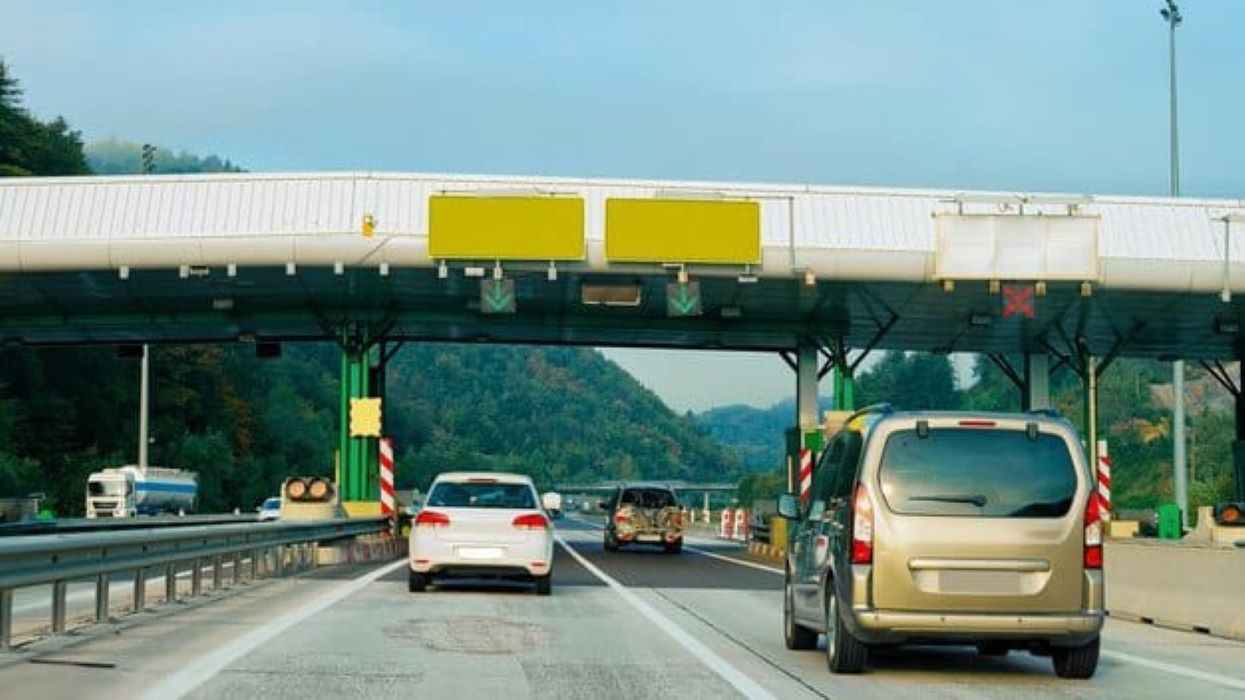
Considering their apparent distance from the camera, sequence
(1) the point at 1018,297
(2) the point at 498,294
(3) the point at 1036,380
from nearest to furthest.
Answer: (1) the point at 1018,297 → (2) the point at 498,294 → (3) the point at 1036,380

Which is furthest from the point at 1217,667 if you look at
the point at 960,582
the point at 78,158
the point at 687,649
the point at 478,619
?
the point at 78,158

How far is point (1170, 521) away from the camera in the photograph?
136 feet

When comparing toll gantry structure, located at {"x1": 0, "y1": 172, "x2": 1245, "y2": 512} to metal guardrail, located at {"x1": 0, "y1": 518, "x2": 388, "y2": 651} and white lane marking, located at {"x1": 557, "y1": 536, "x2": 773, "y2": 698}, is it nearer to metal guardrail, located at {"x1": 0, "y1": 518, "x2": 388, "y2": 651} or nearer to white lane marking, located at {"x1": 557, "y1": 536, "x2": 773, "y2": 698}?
metal guardrail, located at {"x1": 0, "y1": 518, "x2": 388, "y2": 651}

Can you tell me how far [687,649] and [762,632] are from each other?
Answer: 2.41 m

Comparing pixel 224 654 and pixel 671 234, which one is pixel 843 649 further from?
pixel 671 234

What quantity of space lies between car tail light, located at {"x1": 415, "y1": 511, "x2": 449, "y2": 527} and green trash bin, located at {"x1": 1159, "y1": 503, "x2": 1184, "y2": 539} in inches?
934

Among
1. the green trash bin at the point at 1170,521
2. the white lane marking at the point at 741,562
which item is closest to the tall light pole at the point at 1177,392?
the green trash bin at the point at 1170,521

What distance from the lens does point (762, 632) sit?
17.1 meters

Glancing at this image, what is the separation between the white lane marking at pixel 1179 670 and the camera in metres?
13.0

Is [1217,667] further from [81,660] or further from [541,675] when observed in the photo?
[81,660]

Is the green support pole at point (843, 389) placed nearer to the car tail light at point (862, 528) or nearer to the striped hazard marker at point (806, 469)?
the striped hazard marker at point (806, 469)

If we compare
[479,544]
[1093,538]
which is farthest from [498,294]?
[1093,538]

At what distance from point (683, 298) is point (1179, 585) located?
1691 cm

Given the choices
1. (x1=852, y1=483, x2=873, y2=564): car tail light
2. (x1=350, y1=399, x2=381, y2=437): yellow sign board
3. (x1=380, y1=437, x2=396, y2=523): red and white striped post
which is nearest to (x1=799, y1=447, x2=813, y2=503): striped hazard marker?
(x1=380, y1=437, x2=396, y2=523): red and white striped post
